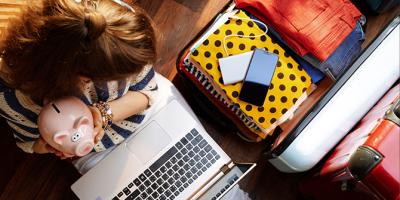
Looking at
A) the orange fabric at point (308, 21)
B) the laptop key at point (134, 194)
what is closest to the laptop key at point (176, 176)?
the laptop key at point (134, 194)

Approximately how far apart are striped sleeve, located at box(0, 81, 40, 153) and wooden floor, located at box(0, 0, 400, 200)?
333mm

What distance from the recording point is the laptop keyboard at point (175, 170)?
3.35 ft

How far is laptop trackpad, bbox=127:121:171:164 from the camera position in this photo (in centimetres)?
103

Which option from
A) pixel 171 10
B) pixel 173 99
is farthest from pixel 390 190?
pixel 171 10

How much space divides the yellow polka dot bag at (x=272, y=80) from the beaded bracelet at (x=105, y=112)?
0.33 metres

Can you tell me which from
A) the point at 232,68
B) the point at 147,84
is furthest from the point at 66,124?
Result: the point at 232,68

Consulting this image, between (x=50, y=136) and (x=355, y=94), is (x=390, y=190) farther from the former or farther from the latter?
(x=50, y=136)

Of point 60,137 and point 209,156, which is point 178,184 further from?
point 60,137

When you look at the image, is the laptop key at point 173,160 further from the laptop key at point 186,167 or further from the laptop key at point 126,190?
the laptop key at point 126,190

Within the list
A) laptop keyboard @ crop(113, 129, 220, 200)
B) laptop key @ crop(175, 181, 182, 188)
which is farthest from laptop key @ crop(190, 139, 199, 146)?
laptop key @ crop(175, 181, 182, 188)

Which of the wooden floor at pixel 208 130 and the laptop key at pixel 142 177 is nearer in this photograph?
the laptop key at pixel 142 177

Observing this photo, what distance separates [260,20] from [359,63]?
308mm

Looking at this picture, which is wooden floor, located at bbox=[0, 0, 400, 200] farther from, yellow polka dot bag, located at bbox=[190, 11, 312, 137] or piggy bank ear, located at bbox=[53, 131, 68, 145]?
piggy bank ear, located at bbox=[53, 131, 68, 145]

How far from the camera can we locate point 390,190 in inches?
29.8
